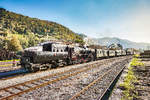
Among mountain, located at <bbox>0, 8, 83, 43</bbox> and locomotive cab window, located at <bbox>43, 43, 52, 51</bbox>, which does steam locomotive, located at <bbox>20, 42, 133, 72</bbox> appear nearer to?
locomotive cab window, located at <bbox>43, 43, 52, 51</bbox>

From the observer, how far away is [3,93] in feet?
21.9

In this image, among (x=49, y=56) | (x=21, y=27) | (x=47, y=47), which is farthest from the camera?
(x=21, y=27)

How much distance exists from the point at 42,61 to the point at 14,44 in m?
34.4

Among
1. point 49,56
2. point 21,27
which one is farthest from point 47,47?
point 21,27

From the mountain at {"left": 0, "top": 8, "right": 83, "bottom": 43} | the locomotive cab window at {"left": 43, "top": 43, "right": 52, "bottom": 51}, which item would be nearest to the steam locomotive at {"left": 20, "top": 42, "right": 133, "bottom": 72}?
the locomotive cab window at {"left": 43, "top": 43, "right": 52, "bottom": 51}

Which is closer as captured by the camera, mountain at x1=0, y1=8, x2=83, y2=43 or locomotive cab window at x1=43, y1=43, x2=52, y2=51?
locomotive cab window at x1=43, y1=43, x2=52, y2=51

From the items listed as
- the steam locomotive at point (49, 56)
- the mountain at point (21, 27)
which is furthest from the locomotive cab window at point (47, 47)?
the mountain at point (21, 27)

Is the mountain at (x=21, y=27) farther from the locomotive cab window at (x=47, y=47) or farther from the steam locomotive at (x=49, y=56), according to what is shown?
the locomotive cab window at (x=47, y=47)

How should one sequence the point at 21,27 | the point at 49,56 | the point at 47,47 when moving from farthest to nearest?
the point at 21,27 < the point at 47,47 < the point at 49,56

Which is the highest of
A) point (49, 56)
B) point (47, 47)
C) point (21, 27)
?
point (21, 27)

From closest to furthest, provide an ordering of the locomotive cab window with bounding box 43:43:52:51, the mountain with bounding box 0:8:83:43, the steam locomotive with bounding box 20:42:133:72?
the steam locomotive with bounding box 20:42:133:72 < the locomotive cab window with bounding box 43:43:52:51 < the mountain with bounding box 0:8:83:43

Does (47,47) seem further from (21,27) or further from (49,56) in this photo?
(21,27)

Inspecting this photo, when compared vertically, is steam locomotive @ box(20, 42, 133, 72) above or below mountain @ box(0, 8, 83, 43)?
below

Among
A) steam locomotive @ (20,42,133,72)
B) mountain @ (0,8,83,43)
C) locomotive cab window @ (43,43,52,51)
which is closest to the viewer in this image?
steam locomotive @ (20,42,133,72)
